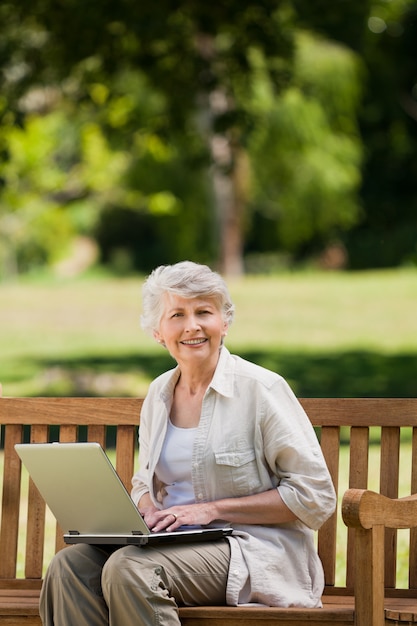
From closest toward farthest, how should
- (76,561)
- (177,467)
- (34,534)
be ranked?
(76,561), (177,467), (34,534)

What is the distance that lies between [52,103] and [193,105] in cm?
1104

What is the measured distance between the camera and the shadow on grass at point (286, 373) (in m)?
14.1

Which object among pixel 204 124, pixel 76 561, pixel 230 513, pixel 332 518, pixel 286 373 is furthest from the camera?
pixel 204 124

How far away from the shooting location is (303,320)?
18.8m

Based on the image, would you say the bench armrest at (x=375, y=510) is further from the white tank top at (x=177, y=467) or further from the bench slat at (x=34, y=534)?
the bench slat at (x=34, y=534)

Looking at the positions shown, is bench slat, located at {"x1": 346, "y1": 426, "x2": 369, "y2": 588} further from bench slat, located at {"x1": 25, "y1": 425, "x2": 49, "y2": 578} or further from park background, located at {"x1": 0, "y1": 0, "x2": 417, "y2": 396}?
park background, located at {"x1": 0, "y1": 0, "x2": 417, "y2": 396}

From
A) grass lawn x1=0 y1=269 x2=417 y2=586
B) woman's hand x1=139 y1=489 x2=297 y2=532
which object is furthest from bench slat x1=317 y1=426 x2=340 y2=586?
grass lawn x1=0 y1=269 x2=417 y2=586

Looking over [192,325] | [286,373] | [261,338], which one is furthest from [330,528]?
[261,338]

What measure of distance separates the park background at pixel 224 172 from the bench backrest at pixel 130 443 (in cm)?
570

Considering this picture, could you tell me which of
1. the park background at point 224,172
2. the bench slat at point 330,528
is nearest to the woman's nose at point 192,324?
the bench slat at point 330,528

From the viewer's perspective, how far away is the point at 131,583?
351 centimetres

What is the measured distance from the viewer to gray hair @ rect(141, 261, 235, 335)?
3959 mm

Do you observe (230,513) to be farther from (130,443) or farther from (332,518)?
(130,443)

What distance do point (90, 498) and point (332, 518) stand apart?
3.07 feet
